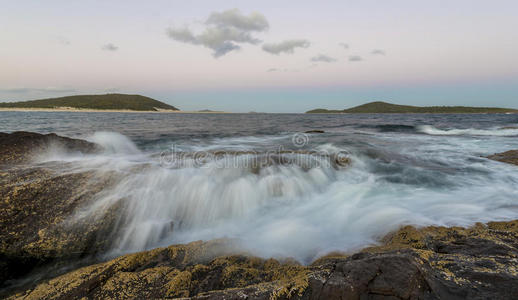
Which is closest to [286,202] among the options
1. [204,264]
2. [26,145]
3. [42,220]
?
[204,264]

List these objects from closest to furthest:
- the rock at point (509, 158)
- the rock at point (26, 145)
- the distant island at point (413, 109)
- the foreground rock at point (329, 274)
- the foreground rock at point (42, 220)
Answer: the foreground rock at point (329, 274) → the foreground rock at point (42, 220) → the rock at point (26, 145) → the rock at point (509, 158) → the distant island at point (413, 109)

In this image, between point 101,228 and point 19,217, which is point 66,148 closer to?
point 19,217

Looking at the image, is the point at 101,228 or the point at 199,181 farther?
the point at 199,181

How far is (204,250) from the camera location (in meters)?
2.74

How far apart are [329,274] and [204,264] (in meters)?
1.44

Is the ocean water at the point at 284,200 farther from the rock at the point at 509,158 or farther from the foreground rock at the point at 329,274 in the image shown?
the rock at the point at 509,158

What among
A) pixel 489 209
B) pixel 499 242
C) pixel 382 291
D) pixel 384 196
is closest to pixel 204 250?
pixel 382 291

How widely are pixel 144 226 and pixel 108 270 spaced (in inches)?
49.3

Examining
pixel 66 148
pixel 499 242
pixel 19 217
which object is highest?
pixel 66 148

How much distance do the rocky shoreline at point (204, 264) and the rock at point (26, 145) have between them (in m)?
1.25

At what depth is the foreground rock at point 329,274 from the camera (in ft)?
4.74

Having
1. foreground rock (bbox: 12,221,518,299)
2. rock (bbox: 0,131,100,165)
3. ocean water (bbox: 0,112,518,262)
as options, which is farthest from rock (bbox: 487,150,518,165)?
rock (bbox: 0,131,100,165)

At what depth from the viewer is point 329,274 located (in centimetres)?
165

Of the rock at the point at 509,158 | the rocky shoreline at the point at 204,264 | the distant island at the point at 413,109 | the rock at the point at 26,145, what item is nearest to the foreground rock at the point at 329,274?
the rocky shoreline at the point at 204,264
